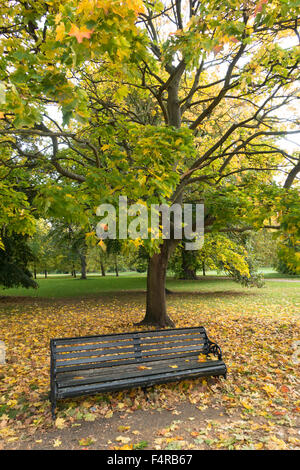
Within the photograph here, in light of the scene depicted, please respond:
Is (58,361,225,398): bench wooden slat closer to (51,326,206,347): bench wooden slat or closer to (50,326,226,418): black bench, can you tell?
(50,326,226,418): black bench

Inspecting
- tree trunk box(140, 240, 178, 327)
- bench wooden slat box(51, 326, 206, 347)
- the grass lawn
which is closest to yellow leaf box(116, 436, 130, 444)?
the grass lawn

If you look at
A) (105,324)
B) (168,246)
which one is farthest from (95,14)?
(105,324)

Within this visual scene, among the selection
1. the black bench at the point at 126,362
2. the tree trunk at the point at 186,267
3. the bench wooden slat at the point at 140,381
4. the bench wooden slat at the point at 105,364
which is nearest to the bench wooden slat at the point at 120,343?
the black bench at the point at 126,362

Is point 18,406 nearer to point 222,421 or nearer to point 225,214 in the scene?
point 222,421

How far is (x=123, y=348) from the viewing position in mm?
4508

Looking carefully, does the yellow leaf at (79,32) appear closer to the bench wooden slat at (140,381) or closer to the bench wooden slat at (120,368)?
the bench wooden slat at (140,381)

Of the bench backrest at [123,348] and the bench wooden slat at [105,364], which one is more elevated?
the bench backrest at [123,348]

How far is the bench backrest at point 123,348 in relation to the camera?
4.19 metres

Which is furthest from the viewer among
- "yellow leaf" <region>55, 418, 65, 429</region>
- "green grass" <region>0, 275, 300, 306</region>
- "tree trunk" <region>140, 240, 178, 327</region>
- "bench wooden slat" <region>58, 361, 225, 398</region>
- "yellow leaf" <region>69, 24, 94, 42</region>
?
"green grass" <region>0, 275, 300, 306</region>

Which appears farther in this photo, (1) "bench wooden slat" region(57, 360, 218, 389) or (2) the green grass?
(2) the green grass

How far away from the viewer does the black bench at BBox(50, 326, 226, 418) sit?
386cm

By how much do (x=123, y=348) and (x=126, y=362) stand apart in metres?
0.20
